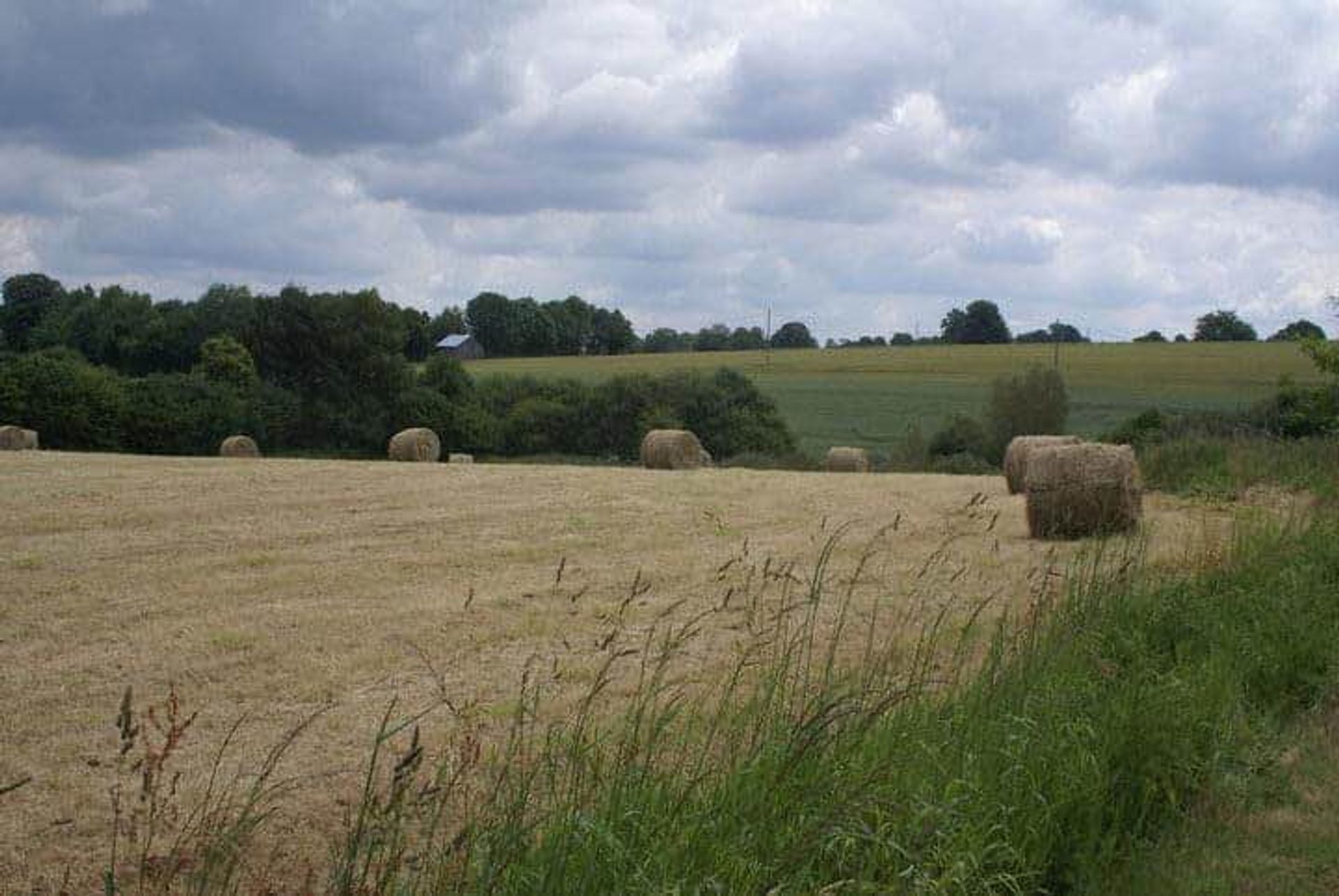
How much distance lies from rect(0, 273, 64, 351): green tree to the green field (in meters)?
18.1

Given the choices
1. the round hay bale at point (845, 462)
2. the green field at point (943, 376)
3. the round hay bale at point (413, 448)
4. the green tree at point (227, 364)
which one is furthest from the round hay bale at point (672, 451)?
the green tree at point (227, 364)

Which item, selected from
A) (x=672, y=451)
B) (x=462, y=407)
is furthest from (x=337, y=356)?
(x=672, y=451)

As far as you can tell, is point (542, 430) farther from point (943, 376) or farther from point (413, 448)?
point (413, 448)

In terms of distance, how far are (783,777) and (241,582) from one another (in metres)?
6.68

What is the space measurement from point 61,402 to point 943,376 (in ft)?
106

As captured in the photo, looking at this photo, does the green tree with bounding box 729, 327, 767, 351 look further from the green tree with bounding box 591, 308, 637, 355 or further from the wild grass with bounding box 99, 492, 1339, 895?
the wild grass with bounding box 99, 492, 1339, 895

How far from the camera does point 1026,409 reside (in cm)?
4134

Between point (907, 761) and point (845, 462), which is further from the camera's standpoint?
point (845, 462)

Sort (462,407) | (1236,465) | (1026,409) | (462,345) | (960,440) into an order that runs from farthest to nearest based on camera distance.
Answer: (462,345) → (462,407) → (1026,409) → (960,440) → (1236,465)

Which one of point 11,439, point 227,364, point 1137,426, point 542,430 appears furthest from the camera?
point 542,430

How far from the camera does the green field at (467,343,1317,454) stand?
1754 inches

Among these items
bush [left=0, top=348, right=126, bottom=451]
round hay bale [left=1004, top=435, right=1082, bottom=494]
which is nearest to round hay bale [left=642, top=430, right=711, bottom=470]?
round hay bale [left=1004, top=435, right=1082, bottom=494]

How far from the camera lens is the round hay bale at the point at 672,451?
26.1 meters

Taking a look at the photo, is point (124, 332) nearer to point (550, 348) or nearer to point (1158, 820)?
point (550, 348)
